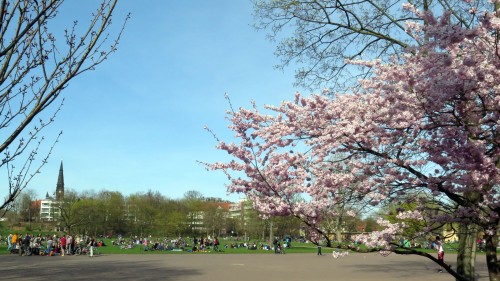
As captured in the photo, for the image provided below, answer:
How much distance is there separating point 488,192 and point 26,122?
494 centimetres

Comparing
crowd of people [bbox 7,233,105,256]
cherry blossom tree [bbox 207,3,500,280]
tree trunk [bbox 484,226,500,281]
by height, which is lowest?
crowd of people [bbox 7,233,105,256]

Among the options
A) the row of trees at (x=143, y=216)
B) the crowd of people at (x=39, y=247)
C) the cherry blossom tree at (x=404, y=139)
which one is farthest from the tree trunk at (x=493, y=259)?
the row of trees at (x=143, y=216)

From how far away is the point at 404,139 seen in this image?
602 cm

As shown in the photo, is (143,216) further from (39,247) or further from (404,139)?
(404,139)

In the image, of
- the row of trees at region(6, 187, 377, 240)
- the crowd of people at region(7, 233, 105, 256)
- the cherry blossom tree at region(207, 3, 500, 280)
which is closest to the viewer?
the cherry blossom tree at region(207, 3, 500, 280)

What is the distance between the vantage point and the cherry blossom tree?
15.9ft

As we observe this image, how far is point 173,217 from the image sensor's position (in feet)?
310

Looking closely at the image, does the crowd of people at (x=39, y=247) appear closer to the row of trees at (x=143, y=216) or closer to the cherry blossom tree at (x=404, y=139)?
the cherry blossom tree at (x=404, y=139)

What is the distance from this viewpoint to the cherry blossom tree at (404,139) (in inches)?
190

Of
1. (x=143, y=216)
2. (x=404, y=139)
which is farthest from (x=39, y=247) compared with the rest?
(x=143, y=216)

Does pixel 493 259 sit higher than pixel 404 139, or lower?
lower

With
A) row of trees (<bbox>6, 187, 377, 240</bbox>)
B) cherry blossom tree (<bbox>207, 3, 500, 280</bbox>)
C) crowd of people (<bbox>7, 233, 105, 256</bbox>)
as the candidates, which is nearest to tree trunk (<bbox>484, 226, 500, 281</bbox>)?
cherry blossom tree (<bbox>207, 3, 500, 280</bbox>)

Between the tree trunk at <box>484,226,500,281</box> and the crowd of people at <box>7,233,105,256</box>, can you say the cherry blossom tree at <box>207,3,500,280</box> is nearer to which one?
the tree trunk at <box>484,226,500,281</box>

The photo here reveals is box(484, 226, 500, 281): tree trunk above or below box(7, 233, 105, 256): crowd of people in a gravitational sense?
above
